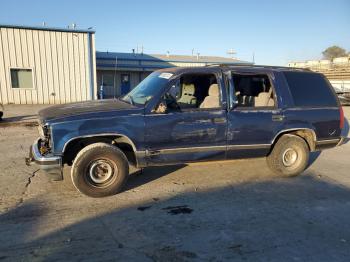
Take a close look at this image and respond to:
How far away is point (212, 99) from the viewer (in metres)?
5.57

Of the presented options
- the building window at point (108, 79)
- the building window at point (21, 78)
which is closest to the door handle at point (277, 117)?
the building window at point (21, 78)

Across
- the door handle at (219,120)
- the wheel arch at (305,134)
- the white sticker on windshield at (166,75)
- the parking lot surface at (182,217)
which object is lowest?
the parking lot surface at (182,217)

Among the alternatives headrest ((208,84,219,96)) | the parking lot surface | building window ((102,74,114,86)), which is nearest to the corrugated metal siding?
building window ((102,74,114,86))

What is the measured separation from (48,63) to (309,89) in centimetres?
1687

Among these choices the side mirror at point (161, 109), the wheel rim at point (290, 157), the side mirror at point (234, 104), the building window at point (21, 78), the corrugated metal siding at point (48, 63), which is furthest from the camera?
the building window at point (21, 78)

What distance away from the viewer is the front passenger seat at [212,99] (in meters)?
5.48

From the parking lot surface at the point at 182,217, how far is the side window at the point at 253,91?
1.38 metres

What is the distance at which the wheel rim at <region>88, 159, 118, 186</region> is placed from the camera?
16.1ft

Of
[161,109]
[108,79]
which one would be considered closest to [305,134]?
[161,109]

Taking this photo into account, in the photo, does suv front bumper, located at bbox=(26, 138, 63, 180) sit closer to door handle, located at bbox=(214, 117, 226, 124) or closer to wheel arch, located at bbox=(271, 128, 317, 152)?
door handle, located at bbox=(214, 117, 226, 124)

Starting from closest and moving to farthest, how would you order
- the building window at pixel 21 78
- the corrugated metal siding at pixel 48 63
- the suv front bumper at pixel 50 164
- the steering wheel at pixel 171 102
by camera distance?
the suv front bumper at pixel 50 164 → the steering wheel at pixel 171 102 → the corrugated metal siding at pixel 48 63 → the building window at pixel 21 78

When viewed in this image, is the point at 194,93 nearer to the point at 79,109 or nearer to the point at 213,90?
the point at 213,90

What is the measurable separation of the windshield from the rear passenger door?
3.85 feet

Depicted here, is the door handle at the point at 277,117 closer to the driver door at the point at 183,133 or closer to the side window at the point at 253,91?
the side window at the point at 253,91
